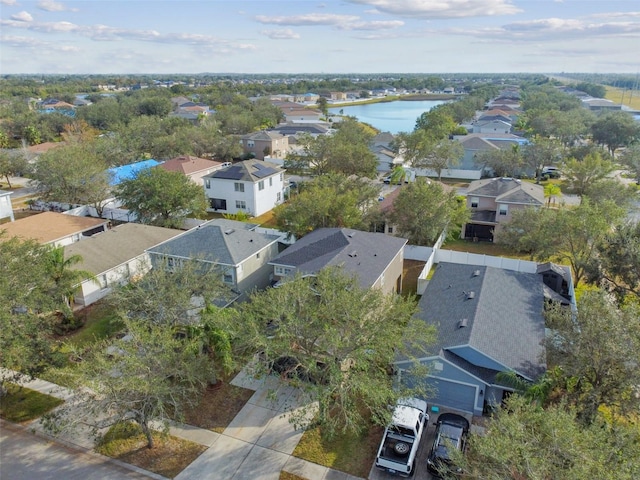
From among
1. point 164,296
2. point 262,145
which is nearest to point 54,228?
point 164,296

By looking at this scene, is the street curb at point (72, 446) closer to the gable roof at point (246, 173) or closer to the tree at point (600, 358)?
the tree at point (600, 358)

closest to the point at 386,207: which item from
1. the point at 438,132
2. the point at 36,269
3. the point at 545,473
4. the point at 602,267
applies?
the point at 602,267

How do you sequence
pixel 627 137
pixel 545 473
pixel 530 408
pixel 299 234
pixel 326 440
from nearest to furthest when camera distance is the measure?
pixel 545 473
pixel 530 408
pixel 326 440
pixel 299 234
pixel 627 137

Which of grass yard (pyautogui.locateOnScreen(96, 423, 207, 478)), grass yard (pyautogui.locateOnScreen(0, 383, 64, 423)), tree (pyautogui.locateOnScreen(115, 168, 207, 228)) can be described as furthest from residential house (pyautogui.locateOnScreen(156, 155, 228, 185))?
grass yard (pyautogui.locateOnScreen(96, 423, 207, 478))

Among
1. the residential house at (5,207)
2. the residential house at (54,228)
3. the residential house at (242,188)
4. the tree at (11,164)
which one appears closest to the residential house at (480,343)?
the residential house at (242,188)

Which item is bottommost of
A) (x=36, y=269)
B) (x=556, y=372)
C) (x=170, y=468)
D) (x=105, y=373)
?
(x=170, y=468)

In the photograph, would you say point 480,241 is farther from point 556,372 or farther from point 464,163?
point 464,163
